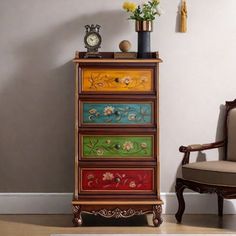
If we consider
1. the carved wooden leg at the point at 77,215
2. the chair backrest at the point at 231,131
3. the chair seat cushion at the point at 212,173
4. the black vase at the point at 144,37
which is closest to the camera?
the chair seat cushion at the point at 212,173

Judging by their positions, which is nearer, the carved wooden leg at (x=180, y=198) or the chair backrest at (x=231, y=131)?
the carved wooden leg at (x=180, y=198)

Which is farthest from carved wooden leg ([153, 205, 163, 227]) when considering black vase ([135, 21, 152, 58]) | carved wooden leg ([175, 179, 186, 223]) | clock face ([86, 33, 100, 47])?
clock face ([86, 33, 100, 47])

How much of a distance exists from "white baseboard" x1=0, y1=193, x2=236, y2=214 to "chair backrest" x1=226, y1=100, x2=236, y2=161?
50 centimetres

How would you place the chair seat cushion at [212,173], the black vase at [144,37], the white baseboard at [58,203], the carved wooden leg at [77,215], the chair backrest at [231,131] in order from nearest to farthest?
the chair seat cushion at [212,173]
the carved wooden leg at [77,215]
the black vase at [144,37]
the chair backrest at [231,131]
the white baseboard at [58,203]

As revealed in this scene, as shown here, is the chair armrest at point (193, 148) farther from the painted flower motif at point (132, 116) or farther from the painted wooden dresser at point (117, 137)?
the painted flower motif at point (132, 116)

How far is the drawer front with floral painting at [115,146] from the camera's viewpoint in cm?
458

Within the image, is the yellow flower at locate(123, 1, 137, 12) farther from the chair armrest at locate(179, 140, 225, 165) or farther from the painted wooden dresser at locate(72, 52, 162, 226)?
the chair armrest at locate(179, 140, 225, 165)

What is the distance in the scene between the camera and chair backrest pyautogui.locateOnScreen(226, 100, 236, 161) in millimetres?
4953

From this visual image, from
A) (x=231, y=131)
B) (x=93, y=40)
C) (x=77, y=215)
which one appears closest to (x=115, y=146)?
(x=77, y=215)

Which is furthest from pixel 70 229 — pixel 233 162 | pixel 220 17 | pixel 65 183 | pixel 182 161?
pixel 220 17

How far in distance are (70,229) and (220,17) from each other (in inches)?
91.8

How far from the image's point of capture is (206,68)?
17.1 feet

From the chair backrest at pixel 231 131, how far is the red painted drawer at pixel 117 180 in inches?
31.5

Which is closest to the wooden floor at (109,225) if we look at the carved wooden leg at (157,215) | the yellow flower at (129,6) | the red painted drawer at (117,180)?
the carved wooden leg at (157,215)
